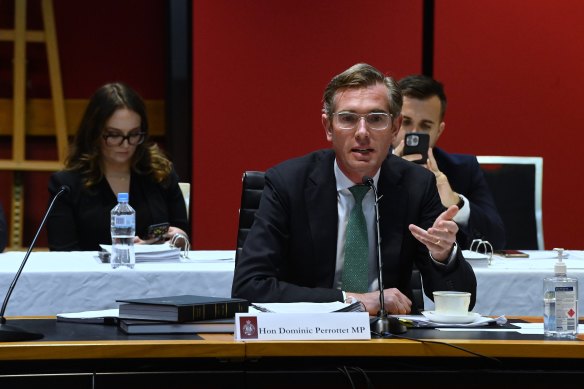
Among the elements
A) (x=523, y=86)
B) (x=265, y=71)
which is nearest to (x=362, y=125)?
(x=265, y=71)

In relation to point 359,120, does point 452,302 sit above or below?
below

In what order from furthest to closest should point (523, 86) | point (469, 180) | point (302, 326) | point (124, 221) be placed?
point (523, 86) < point (469, 180) < point (124, 221) < point (302, 326)

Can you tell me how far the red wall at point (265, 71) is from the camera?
16.3 feet

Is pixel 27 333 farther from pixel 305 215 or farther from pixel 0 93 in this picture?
pixel 0 93

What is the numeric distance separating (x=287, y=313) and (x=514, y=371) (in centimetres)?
43

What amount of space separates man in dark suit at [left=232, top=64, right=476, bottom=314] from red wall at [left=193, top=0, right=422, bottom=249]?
2.31 meters

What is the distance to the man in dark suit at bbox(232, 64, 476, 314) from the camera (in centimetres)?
261

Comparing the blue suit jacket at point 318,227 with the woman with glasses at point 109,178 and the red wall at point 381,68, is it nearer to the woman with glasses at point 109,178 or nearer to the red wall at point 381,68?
the woman with glasses at point 109,178

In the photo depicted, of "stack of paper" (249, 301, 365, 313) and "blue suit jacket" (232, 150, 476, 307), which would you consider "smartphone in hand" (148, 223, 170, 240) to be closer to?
"blue suit jacket" (232, 150, 476, 307)

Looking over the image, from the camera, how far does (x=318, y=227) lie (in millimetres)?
2635

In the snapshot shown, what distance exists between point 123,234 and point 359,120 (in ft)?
3.51

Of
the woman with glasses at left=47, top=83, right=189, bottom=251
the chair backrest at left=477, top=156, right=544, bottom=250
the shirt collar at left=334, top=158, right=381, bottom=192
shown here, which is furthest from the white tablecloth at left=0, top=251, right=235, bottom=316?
the chair backrest at left=477, top=156, right=544, bottom=250

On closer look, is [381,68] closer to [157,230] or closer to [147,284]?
[157,230]

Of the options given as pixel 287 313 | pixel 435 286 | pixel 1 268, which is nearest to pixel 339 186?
pixel 435 286
